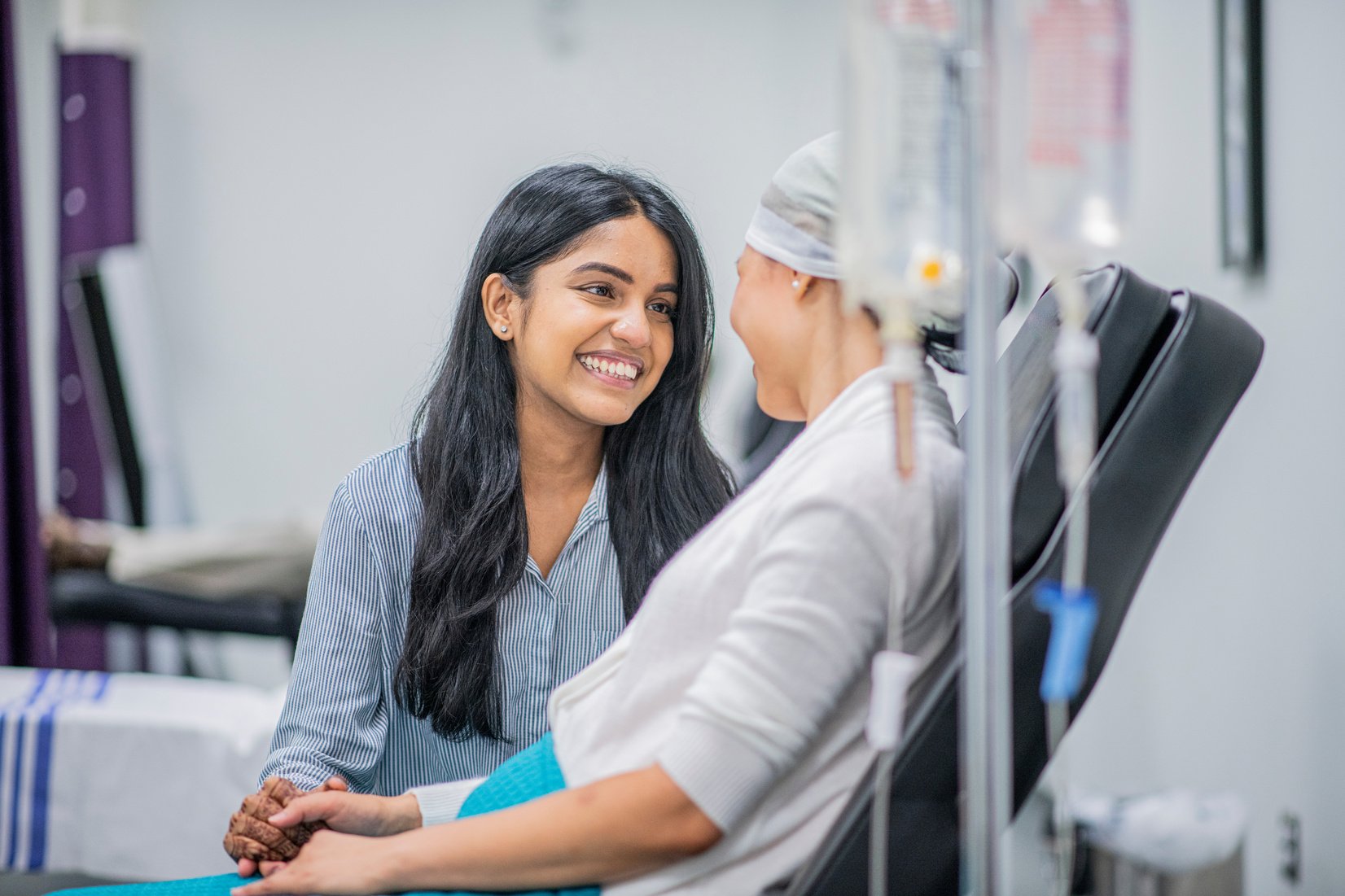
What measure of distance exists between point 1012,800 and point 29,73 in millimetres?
4550

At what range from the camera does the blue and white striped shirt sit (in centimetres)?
136

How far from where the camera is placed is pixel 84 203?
158 inches

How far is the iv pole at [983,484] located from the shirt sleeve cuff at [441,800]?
0.63m

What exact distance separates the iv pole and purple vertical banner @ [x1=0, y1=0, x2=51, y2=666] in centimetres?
266

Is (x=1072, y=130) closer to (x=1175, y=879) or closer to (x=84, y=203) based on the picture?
(x=1175, y=879)

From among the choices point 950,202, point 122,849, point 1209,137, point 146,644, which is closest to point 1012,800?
point 950,202

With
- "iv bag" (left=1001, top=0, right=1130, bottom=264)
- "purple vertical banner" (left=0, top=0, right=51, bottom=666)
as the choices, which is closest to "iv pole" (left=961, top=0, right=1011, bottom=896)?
"iv bag" (left=1001, top=0, right=1130, bottom=264)

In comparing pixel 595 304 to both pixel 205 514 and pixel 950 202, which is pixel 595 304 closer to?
pixel 950 202

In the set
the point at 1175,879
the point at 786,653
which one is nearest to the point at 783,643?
the point at 786,653

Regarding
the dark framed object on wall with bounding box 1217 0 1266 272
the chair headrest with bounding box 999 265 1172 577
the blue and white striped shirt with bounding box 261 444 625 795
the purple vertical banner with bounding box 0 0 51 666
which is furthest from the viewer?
the purple vertical banner with bounding box 0 0 51 666

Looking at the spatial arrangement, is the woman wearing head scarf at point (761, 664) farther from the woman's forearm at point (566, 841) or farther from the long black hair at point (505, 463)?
the long black hair at point (505, 463)

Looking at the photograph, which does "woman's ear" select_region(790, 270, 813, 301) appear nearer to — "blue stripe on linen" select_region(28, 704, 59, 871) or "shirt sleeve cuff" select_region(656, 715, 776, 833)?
"shirt sleeve cuff" select_region(656, 715, 776, 833)

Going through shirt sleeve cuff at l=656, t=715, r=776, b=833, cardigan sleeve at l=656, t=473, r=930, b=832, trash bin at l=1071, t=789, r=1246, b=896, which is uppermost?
cardigan sleeve at l=656, t=473, r=930, b=832

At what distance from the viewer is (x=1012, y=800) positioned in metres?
1.02
